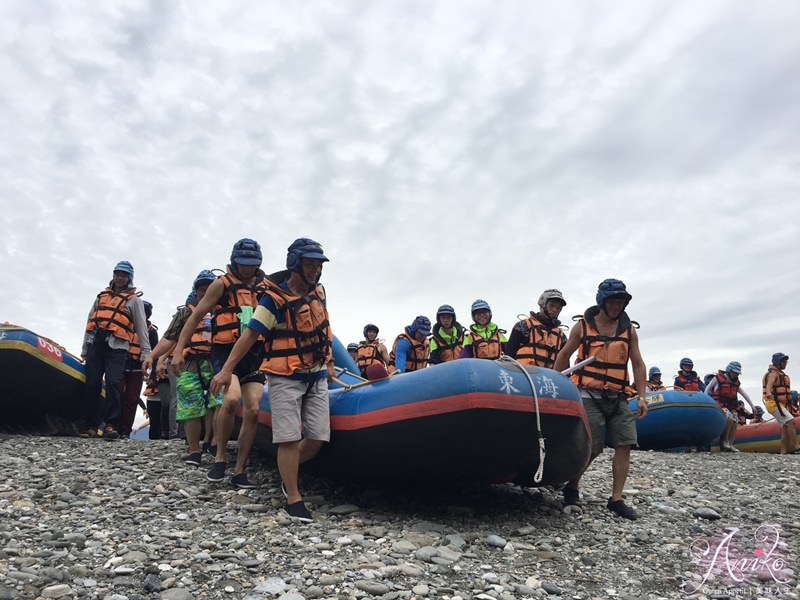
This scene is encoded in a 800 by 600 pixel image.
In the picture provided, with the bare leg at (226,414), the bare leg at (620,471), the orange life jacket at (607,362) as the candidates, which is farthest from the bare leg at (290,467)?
the bare leg at (620,471)

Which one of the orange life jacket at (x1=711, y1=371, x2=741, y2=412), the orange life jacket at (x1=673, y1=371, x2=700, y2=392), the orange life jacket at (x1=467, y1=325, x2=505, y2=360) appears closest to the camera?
the orange life jacket at (x1=467, y1=325, x2=505, y2=360)

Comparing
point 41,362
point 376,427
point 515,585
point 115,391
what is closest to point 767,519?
point 515,585

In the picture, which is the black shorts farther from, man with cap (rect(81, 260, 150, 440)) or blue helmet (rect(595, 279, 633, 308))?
blue helmet (rect(595, 279, 633, 308))

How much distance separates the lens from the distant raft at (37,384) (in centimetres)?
749

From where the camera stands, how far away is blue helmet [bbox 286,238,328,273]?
456cm

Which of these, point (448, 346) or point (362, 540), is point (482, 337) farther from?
point (362, 540)

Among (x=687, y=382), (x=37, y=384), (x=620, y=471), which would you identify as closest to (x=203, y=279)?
(x=37, y=384)

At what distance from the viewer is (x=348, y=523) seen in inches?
171

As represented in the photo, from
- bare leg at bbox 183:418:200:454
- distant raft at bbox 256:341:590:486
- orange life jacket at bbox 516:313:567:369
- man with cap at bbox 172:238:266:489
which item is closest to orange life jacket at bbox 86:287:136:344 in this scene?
bare leg at bbox 183:418:200:454

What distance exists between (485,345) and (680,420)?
4496 millimetres

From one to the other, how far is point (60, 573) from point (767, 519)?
5.33 metres

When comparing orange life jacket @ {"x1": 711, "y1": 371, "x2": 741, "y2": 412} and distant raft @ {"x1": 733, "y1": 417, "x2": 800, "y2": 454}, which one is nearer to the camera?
distant raft @ {"x1": 733, "y1": 417, "x2": 800, "y2": 454}

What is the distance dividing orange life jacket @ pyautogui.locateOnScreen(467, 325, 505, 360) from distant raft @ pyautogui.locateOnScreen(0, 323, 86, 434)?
212 inches

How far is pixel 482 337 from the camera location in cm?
890
